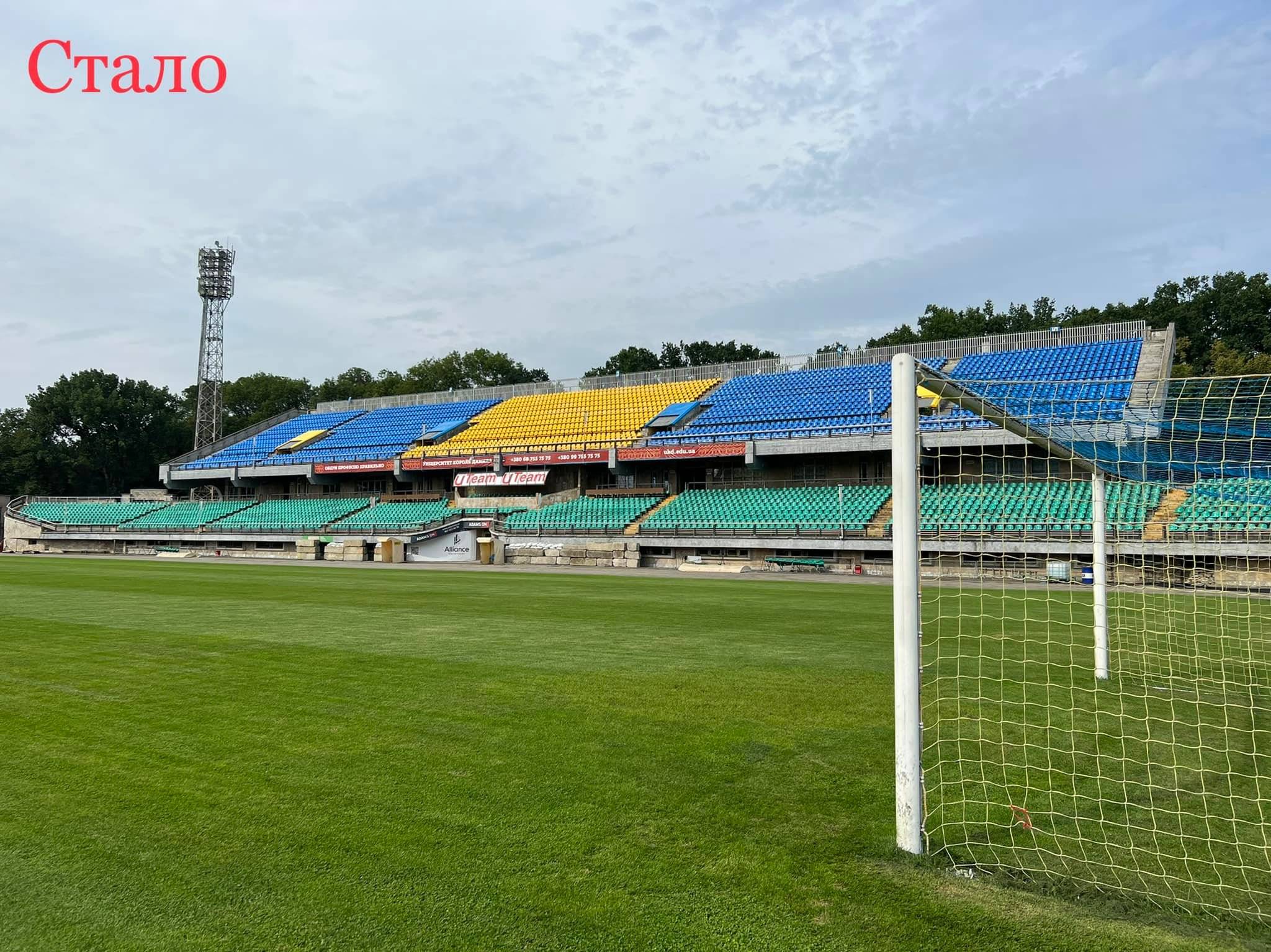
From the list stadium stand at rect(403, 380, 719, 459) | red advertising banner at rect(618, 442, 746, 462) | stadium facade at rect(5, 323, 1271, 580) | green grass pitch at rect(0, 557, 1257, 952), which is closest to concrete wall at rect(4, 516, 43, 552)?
stadium facade at rect(5, 323, 1271, 580)

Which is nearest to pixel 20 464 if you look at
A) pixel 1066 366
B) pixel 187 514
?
pixel 187 514

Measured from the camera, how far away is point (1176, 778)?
205 inches

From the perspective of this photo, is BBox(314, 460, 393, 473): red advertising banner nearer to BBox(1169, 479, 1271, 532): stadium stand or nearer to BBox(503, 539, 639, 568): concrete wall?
BBox(503, 539, 639, 568): concrete wall

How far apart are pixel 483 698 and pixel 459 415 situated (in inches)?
1710

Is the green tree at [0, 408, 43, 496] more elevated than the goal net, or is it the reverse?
the green tree at [0, 408, 43, 496]

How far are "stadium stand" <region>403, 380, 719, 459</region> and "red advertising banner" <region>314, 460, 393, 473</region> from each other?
4.03 feet

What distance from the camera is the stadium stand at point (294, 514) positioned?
4212 cm

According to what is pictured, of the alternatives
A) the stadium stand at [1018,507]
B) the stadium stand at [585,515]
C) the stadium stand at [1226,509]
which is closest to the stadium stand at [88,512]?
the stadium stand at [585,515]

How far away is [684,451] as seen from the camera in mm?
36406

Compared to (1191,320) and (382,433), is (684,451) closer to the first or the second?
(382,433)

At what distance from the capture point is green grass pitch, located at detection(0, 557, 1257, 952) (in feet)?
11.0

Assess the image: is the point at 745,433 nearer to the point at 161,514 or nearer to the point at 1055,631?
the point at 1055,631

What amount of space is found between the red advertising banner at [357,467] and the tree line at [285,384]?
2346 centimetres

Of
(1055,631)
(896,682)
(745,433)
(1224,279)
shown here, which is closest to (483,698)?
(896,682)
